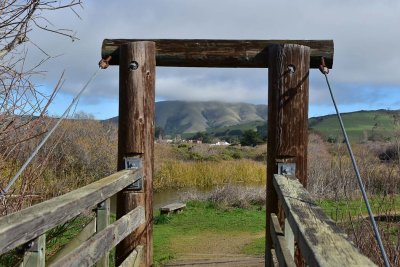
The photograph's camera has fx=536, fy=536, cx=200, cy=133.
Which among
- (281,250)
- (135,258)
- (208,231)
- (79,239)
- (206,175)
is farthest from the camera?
(206,175)

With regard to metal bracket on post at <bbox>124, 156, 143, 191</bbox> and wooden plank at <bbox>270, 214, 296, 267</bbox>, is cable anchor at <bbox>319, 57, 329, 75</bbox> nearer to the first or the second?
wooden plank at <bbox>270, 214, 296, 267</bbox>

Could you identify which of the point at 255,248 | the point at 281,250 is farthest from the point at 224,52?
the point at 255,248

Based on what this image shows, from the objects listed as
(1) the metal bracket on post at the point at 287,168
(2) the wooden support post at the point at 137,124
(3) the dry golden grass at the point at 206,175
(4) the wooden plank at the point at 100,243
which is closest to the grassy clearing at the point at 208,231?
(2) the wooden support post at the point at 137,124

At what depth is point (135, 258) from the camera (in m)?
4.05

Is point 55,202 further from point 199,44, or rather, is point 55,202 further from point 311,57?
point 311,57

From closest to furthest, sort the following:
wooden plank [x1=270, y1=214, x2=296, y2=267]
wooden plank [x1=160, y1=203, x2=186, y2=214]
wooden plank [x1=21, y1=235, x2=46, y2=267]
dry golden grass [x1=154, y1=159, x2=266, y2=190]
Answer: wooden plank [x1=21, y1=235, x2=46, y2=267] → wooden plank [x1=270, y1=214, x2=296, y2=267] → wooden plank [x1=160, y1=203, x2=186, y2=214] → dry golden grass [x1=154, y1=159, x2=266, y2=190]

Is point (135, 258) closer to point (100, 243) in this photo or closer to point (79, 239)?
point (79, 239)

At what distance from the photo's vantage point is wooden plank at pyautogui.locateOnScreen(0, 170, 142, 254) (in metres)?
1.76

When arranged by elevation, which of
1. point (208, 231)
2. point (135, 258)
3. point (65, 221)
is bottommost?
point (208, 231)

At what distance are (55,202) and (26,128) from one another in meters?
1.88

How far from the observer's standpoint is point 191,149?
136ft

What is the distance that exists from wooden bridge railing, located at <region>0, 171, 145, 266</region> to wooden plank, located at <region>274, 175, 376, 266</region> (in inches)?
38.0

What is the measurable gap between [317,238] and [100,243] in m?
1.45

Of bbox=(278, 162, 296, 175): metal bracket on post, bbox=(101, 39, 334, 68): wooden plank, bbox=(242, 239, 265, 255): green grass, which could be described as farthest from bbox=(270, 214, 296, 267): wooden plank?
bbox=(242, 239, 265, 255): green grass
